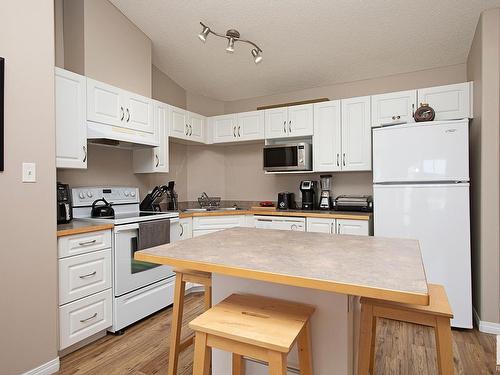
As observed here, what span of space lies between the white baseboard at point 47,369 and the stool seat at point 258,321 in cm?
143

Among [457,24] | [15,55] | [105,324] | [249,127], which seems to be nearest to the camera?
[15,55]

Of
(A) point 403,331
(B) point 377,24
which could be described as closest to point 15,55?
(B) point 377,24

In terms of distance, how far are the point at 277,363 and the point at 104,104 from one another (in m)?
2.60

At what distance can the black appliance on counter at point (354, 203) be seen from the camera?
3334 millimetres

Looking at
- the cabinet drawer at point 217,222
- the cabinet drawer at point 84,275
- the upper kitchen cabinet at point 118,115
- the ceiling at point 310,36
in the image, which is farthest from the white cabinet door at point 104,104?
the cabinet drawer at point 217,222

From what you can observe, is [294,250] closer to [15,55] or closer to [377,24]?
[15,55]

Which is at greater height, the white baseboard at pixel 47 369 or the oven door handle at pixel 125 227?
the oven door handle at pixel 125 227

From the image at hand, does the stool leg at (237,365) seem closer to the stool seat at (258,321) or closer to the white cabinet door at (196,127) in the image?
the stool seat at (258,321)

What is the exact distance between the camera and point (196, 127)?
4.00 metres

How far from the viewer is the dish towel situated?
2.63 metres

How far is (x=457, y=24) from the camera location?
8.86 ft

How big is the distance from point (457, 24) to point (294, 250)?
9.03 feet

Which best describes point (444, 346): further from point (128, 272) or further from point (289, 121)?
point (289, 121)

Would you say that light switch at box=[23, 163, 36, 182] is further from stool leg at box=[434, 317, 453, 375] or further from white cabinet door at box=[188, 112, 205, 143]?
stool leg at box=[434, 317, 453, 375]
